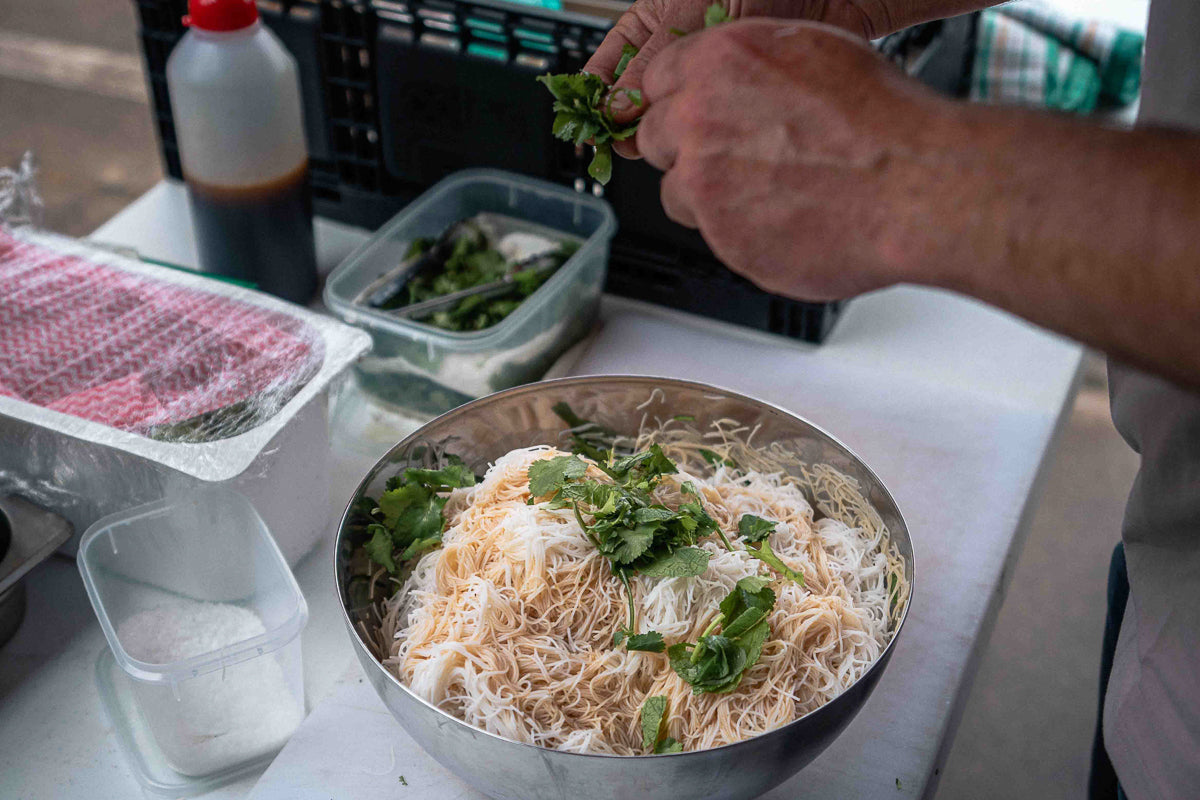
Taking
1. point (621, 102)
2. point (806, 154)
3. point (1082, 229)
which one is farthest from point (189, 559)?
point (1082, 229)

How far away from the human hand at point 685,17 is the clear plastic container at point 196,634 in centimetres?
50

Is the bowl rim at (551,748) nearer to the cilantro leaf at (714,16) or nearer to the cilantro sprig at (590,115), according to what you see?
the cilantro sprig at (590,115)

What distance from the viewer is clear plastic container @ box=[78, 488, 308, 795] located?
2.84 ft

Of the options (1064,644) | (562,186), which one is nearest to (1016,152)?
(562,186)

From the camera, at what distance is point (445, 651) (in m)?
0.84

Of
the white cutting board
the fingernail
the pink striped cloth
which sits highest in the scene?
the fingernail

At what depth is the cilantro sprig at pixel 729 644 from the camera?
2.70 ft

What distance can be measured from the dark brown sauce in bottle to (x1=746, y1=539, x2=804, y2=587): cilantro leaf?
0.79 m

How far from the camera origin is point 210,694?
88 cm

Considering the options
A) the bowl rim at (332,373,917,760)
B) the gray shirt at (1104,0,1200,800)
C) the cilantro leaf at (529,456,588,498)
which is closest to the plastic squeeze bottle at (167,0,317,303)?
the bowl rim at (332,373,917,760)

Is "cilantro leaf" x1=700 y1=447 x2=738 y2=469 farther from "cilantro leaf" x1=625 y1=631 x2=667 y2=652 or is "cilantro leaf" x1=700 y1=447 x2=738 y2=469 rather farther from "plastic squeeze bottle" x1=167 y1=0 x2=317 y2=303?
"plastic squeeze bottle" x1=167 y1=0 x2=317 y2=303

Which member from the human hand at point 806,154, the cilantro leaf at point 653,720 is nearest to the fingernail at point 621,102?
the human hand at point 806,154

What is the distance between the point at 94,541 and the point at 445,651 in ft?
1.18

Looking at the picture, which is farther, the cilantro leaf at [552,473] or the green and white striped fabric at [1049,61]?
the green and white striped fabric at [1049,61]
